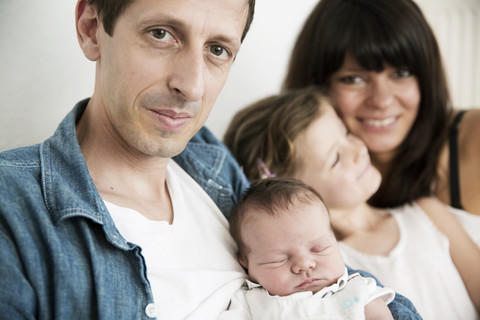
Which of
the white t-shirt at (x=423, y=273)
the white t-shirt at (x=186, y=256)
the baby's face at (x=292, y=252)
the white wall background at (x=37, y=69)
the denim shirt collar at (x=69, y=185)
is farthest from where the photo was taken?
the white t-shirt at (x=423, y=273)

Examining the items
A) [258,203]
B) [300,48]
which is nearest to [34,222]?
[258,203]

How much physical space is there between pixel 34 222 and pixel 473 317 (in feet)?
5.19

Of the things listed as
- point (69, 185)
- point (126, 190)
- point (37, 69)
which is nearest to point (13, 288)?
point (69, 185)

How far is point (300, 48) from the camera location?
2398mm

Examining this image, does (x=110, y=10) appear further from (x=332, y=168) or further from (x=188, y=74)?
(x=332, y=168)

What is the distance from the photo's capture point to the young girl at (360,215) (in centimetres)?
182

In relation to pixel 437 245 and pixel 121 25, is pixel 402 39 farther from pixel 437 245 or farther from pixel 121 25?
pixel 121 25

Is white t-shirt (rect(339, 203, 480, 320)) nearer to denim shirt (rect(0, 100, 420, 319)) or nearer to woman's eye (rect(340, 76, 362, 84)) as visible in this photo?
woman's eye (rect(340, 76, 362, 84))

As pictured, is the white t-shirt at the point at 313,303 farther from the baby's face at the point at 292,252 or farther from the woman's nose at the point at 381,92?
the woman's nose at the point at 381,92

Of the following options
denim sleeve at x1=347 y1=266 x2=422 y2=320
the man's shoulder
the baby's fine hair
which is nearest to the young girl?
denim sleeve at x1=347 y1=266 x2=422 y2=320

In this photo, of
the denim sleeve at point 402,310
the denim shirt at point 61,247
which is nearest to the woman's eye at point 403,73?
the denim sleeve at point 402,310

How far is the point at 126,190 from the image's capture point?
1.37 metres

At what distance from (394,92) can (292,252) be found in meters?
1.14

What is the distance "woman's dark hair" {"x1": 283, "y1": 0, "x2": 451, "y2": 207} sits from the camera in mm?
2113
